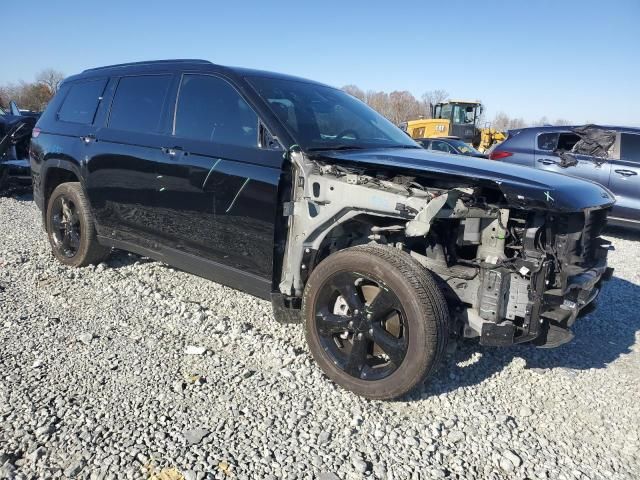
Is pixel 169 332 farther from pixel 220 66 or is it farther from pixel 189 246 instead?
pixel 220 66

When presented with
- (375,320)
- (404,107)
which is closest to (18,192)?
(375,320)

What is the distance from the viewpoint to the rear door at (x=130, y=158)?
391cm

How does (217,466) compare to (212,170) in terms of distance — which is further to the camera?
(212,170)

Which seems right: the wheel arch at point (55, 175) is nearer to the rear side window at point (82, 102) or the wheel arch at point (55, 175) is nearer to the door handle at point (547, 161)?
the rear side window at point (82, 102)

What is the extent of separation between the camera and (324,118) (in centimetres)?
366

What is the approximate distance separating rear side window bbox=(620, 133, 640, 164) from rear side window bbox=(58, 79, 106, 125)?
7.30 meters

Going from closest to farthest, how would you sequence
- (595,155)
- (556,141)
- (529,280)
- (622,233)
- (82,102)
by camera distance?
(529,280) < (82,102) < (595,155) < (556,141) < (622,233)

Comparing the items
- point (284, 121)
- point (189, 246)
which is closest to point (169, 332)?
point (189, 246)

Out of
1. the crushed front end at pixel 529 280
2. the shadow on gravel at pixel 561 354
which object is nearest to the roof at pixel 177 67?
the crushed front end at pixel 529 280

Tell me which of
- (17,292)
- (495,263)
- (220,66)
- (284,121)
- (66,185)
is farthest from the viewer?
(66,185)

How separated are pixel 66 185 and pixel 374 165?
342 cm

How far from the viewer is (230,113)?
3494 mm

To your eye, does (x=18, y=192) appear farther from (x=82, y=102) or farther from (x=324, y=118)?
(x=324, y=118)

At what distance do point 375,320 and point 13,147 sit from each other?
9068mm
